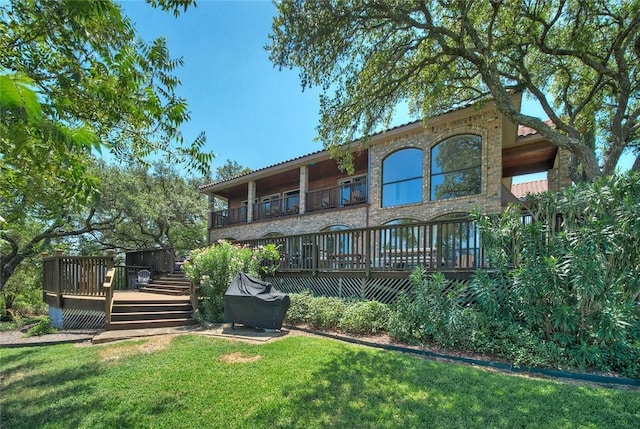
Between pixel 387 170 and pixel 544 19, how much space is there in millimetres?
6553

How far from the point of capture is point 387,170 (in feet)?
40.3

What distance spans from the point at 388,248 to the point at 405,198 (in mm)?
4376

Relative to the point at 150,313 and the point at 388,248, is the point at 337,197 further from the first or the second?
the point at 150,313

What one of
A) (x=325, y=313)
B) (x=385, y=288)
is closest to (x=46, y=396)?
(x=325, y=313)

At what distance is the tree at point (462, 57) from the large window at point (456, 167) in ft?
4.35

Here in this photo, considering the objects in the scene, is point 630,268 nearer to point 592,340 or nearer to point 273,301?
point 592,340

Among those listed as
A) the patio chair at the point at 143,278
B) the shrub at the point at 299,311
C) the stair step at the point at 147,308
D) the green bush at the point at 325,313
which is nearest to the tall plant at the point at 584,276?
the green bush at the point at 325,313

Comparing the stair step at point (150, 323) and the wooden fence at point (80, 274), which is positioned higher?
the wooden fence at point (80, 274)

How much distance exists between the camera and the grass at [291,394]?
306 centimetres

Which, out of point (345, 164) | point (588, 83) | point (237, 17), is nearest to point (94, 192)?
point (237, 17)

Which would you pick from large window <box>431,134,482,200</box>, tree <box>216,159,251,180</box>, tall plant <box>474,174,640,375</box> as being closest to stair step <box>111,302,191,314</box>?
tall plant <box>474,174,640,375</box>

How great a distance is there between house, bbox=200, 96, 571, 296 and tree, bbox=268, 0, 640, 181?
1307 mm

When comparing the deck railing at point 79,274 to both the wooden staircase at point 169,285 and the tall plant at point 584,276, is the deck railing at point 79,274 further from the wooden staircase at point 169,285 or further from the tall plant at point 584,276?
the tall plant at point 584,276

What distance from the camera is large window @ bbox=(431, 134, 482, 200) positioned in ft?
33.8
